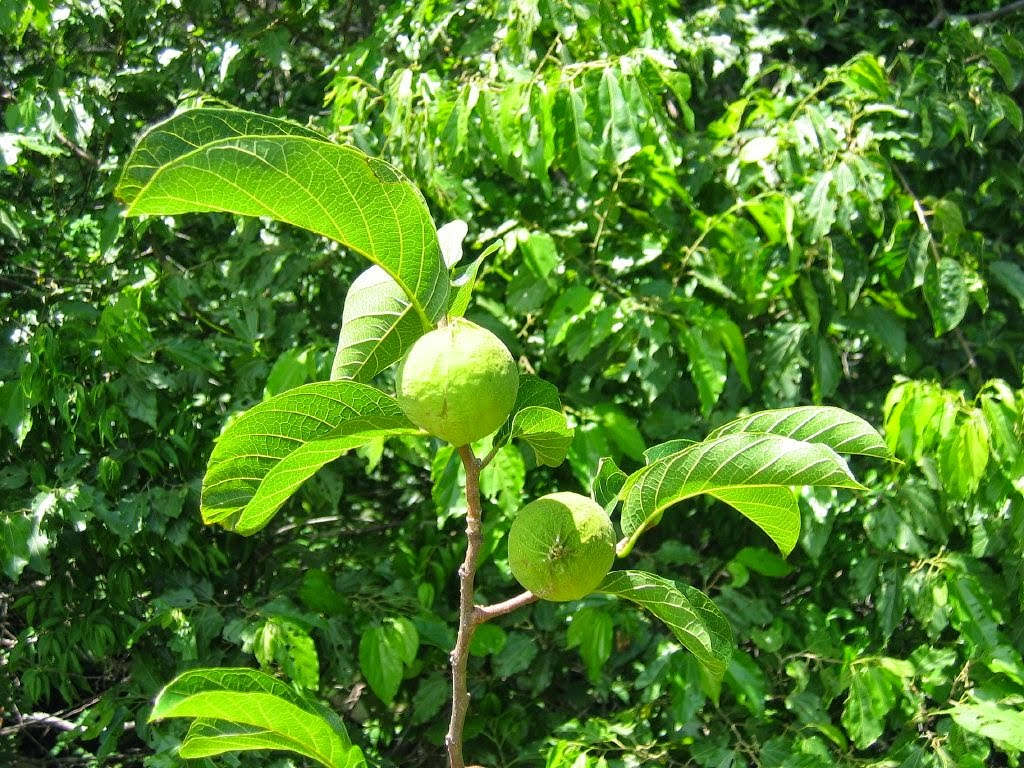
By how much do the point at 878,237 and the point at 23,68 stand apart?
185 centimetres

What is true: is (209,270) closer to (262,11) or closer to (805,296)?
(262,11)

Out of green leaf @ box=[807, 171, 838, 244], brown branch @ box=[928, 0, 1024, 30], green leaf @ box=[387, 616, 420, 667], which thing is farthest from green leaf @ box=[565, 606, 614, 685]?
brown branch @ box=[928, 0, 1024, 30]

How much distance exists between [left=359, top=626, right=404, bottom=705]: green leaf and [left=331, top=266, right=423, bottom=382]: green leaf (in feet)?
3.99

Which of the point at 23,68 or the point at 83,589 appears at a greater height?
the point at 23,68

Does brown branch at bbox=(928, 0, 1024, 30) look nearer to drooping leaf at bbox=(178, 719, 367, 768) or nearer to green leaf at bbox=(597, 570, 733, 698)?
green leaf at bbox=(597, 570, 733, 698)

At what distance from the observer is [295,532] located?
229 centimetres

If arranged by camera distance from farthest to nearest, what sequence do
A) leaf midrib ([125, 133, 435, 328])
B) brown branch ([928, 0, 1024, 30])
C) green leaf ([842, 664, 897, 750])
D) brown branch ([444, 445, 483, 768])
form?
brown branch ([928, 0, 1024, 30]) → green leaf ([842, 664, 897, 750]) → brown branch ([444, 445, 483, 768]) → leaf midrib ([125, 133, 435, 328])

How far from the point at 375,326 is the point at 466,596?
0.17m

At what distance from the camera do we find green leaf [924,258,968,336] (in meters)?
1.96

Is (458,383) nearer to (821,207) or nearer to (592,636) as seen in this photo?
Result: (592,636)

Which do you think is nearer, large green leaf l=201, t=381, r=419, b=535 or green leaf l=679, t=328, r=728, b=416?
large green leaf l=201, t=381, r=419, b=535

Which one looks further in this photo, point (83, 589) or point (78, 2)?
point (78, 2)

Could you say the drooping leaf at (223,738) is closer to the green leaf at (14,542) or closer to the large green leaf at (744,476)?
the large green leaf at (744,476)

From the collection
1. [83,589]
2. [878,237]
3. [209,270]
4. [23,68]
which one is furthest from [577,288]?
[23,68]
